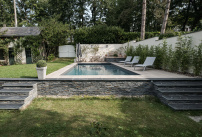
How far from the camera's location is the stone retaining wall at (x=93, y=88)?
4685mm

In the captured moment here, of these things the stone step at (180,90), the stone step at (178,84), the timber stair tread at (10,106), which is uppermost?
the stone step at (178,84)

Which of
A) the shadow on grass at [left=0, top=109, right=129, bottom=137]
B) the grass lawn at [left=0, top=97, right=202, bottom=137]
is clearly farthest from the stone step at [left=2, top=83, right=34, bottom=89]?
the shadow on grass at [left=0, top=109, right=129, bottom=137]

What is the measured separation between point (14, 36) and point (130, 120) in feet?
53.0

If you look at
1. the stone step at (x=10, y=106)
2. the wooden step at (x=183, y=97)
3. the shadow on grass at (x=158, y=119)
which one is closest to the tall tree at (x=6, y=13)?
the stone step at (x=10, y=106)

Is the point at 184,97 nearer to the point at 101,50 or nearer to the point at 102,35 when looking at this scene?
the point at 101,50

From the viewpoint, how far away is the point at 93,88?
4730 millimetres

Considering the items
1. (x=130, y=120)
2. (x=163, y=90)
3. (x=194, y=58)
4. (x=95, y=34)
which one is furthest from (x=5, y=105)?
(x=95, y=34)

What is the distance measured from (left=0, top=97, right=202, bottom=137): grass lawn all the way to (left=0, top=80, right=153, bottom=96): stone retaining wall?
0.49 meters

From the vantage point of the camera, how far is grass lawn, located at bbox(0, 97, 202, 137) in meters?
2.53

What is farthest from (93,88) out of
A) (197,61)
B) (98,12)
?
(98,12)

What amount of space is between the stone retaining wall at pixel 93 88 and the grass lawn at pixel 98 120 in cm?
49

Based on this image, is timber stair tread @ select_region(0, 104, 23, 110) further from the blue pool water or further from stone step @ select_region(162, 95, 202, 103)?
stone step @ select_region(162, 95, 202, 103)

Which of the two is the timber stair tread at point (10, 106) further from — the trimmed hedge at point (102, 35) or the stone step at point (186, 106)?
the trimmed hedge at point (102, 35)

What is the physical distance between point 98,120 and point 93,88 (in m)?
1.80
